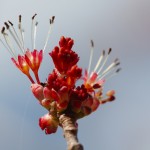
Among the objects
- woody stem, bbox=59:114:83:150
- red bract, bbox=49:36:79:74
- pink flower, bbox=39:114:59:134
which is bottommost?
woody stem, bbox=59:114:83:150

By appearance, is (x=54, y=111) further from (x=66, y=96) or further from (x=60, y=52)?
(x=60, y=52)

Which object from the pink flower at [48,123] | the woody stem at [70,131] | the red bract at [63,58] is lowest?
the woody stem at [70,131]

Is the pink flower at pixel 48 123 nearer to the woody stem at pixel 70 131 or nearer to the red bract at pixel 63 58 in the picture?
the woody stem at pixel 70 131

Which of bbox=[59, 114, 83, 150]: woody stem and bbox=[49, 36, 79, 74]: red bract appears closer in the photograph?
bbox=[59, 114, 83, 150]: woody stem

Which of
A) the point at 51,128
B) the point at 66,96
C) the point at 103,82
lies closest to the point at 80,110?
the point at 66,96

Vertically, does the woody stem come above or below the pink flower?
below

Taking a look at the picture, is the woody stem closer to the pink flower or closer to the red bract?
the pink flower

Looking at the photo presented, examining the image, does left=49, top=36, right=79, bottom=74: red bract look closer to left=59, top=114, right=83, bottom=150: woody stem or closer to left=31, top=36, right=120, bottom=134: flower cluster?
left=31, top=36, right=120, bottom=134: flower cluster
